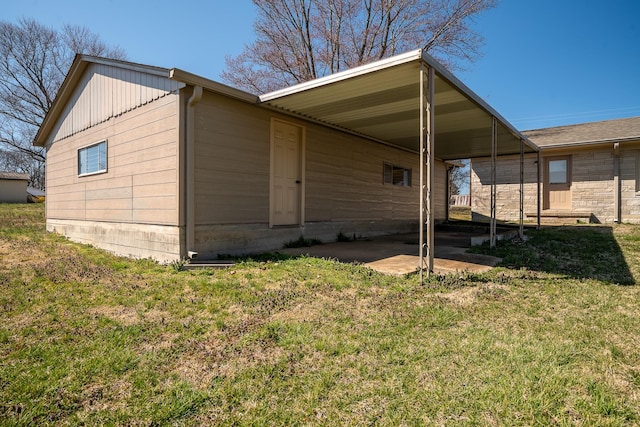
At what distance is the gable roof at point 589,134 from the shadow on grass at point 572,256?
5.50 metres

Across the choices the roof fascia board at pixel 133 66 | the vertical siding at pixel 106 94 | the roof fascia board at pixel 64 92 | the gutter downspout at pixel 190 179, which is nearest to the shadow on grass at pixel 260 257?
the gutter downspout at pixel 190 179

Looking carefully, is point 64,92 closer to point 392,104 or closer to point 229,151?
point 229,151

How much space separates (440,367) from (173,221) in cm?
448

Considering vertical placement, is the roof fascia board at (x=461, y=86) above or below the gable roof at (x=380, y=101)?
below

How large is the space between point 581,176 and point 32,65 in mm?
→ 28715

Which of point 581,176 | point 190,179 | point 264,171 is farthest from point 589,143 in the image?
point 190,179

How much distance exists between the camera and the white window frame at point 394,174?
10.3 metres

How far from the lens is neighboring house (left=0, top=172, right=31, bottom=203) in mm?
26328

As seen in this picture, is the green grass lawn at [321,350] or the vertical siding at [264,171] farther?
the vertical siding at [264,171]

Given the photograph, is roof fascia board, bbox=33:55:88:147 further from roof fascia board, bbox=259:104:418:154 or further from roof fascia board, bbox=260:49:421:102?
roof fascia board, bbox=260:49:421:102

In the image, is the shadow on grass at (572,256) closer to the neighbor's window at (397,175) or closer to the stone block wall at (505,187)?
the neighbor's window at (397,175)

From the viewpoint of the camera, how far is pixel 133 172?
6410mm

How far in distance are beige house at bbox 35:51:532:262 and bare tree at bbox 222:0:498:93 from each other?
7.81m

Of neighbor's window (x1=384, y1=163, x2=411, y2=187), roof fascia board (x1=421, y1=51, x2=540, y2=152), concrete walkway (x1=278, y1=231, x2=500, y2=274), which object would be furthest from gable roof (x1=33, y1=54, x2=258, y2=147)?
neighbor's window (x1=384, y1=163, x2=411, y2=187)
